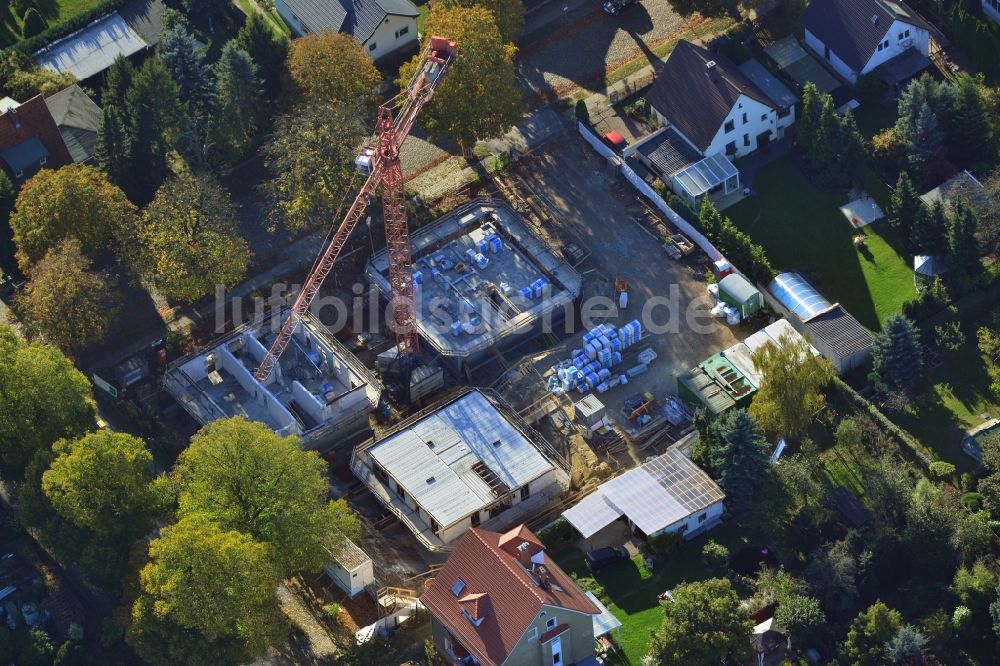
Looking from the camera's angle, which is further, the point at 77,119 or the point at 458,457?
the point at 77,119

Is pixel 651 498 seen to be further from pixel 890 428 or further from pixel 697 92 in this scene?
pixel 697 92

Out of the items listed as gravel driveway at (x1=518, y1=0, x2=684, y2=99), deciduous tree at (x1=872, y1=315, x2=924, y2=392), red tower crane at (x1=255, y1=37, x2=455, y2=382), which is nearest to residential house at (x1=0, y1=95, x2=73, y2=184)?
red tower crane at (x1=255, y1=37, x2=455, y2=382)

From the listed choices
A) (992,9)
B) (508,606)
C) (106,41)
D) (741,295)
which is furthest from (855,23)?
(106,41)

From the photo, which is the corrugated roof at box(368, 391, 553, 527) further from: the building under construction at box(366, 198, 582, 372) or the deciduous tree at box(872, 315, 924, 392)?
the deciduous tree at box(872, 315, 924, 392)

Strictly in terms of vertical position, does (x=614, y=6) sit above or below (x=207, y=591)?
above

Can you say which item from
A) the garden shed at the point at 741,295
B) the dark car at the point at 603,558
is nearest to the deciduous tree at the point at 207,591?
the dark car at the point at 603,558

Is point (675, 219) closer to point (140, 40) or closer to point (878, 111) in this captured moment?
point (878, 111)

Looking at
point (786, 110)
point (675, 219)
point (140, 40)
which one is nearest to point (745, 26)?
point (786, 110)
